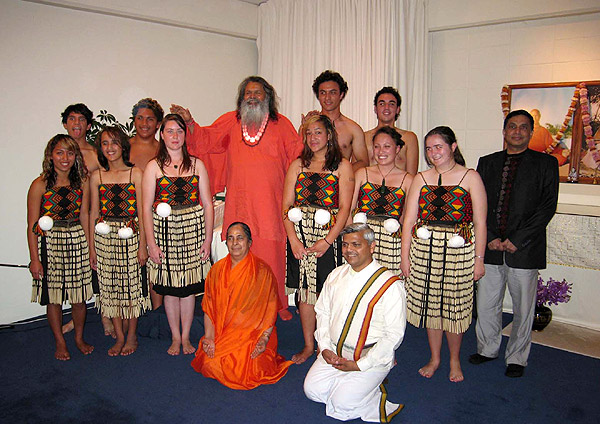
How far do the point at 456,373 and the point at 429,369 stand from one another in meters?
0.18

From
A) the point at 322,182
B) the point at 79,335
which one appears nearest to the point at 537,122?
the point at 322,182

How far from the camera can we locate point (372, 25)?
5754 mm

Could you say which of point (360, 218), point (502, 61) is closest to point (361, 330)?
point (360, 218)

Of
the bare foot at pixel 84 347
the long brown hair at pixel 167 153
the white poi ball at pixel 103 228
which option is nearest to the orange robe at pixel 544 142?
the long brown hair at pixel 167 153

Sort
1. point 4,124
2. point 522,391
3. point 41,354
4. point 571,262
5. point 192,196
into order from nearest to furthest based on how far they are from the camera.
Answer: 1. point 522,391
2. point 192,196
3. point 41,354
4. point 571,262
5. point 4,124

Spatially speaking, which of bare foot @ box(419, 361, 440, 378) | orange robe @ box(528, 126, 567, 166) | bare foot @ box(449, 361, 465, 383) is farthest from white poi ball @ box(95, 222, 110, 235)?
orange robe @ box(528, 126, 567, 166)

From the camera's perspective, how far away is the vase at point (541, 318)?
4426 millimetres

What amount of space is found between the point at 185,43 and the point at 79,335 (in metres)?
3.68

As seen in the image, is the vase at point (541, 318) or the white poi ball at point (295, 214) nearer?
the white poi ball at point (295, 214)

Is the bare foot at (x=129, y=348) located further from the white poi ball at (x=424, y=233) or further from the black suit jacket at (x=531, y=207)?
the black suit jacket at (x=531, y=207)

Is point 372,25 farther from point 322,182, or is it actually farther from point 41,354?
point 41,354

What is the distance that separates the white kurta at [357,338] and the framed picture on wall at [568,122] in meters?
2.99

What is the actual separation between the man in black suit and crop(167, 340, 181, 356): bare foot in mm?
2301

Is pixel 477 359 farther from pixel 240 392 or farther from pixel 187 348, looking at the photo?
pixel 187 348
